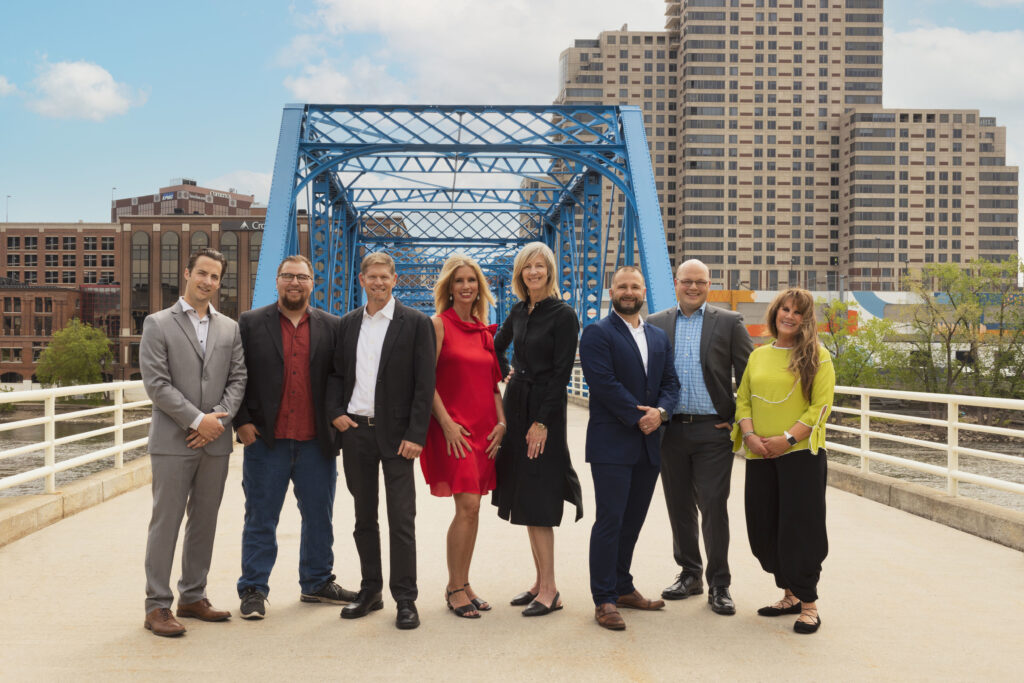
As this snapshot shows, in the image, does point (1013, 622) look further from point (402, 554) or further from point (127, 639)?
point (127, 639)

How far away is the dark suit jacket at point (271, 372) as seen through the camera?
4723mm

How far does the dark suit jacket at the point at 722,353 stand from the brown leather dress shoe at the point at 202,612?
8.98 ft

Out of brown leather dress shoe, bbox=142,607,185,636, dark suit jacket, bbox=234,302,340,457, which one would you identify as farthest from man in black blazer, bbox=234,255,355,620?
brown leather dress shoe, bbox=142,607,185,636

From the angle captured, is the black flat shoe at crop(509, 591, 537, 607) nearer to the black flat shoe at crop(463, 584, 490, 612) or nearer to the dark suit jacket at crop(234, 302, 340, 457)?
the black flat shoe at crop(463, 584, 490, 612)

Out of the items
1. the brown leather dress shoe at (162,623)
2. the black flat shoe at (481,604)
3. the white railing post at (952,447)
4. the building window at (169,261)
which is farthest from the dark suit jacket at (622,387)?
the building window at (169,261)

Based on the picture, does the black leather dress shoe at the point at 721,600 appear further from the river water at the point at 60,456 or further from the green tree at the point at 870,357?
the green tree at the point at 870,357

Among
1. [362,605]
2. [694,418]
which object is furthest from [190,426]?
[694,418]

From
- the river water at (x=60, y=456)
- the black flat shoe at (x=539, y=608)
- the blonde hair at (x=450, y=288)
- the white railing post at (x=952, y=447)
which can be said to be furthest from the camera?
the river water at (x=60, y=456)

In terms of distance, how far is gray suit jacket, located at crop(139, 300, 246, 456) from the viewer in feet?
14.4

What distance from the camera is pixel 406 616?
4.43 m

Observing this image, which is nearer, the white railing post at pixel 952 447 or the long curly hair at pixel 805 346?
the long curly hair at pixel 805 346

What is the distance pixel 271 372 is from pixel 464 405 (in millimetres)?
1041

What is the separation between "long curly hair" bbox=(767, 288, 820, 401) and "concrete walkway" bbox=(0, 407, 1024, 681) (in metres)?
1.25

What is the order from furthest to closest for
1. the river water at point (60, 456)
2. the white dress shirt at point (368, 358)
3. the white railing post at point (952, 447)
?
A: 1. the river water at point (60, 456)
2. the white railing post at point (952, 447)
3. the white dress shirt at point (368, 358)
